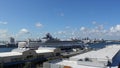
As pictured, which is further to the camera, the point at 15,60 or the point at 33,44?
the point at 33,44

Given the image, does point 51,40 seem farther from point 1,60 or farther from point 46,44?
point 1,60

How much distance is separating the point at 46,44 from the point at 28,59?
90.9 m

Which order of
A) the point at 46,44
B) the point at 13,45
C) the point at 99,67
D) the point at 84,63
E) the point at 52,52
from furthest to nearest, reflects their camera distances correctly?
1. the point at 13,45
2. the point at 46,44
3. the point at 52,52
4. the point at 84,63
5. the point at 99,67

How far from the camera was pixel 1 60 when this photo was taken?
4766 cm

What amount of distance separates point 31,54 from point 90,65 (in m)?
29.9

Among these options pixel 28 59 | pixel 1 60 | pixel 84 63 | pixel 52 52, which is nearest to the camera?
pixel 84 63

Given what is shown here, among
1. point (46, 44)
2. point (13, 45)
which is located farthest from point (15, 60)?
point (13, 45)

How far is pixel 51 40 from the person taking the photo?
15312 cm

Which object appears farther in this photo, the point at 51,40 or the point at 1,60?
the point at 51,40

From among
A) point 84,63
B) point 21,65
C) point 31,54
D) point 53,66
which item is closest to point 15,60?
point 21,65

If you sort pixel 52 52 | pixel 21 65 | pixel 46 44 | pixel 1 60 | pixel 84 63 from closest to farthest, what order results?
1. pixel 84 63
2. pixel 1 60
3. pixel 21 65
4. pixel 52 52
5. pixel 46 44

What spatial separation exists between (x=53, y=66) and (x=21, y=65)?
61.4 feet

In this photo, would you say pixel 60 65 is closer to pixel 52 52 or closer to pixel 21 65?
pixel 21 65

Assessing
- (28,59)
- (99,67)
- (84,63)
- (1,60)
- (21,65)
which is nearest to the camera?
(99,67)
